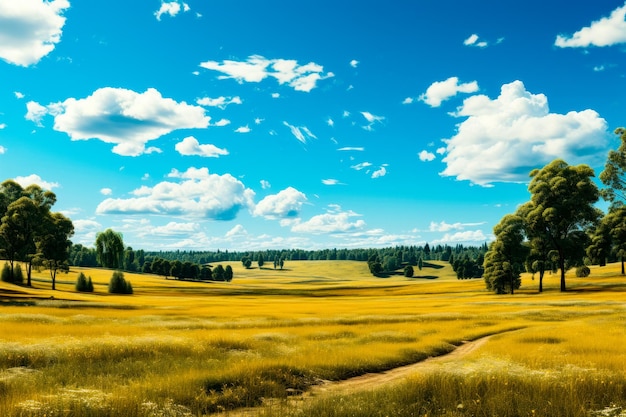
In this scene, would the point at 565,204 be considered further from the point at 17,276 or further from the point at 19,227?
the point at 17,276

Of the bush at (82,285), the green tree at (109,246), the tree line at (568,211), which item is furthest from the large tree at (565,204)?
the green tree at (109,246)

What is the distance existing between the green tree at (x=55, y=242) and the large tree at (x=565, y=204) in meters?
84.6

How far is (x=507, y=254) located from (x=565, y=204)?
15587mm

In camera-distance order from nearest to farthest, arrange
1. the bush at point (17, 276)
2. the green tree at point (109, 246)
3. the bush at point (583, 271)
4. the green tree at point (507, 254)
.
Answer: the bush at point (583, 271)
the green tree at point (507, 254)
the bush at point (17, 276)
the green tree at point (109, 246)

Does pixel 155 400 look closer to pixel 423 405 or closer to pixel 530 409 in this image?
pixel 423 405

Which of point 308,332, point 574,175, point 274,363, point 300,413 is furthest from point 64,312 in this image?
point 574,175

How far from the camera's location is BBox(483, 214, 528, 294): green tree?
7556cm

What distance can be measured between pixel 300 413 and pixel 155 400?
4443 millimetres

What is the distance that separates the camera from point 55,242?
87.4 metres

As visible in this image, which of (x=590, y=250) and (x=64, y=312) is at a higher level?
(x=590, y=250)

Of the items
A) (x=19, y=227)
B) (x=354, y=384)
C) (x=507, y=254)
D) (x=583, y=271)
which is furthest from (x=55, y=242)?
(x=583, y=271)

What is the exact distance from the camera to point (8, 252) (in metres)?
77.9

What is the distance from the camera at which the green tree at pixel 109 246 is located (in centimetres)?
12494

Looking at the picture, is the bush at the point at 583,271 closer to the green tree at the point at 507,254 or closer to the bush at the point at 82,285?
the green tree at the point at 507,254
